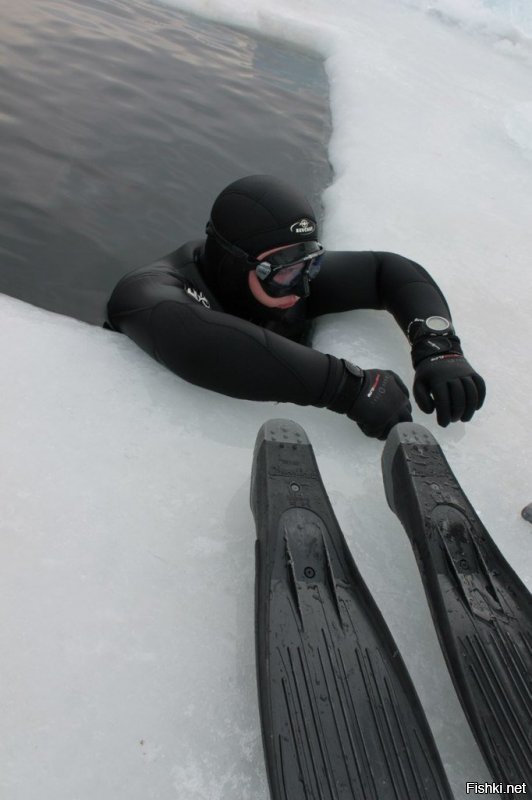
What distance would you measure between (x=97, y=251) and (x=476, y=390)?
6.32 feet

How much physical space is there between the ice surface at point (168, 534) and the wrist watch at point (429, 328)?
0.17m

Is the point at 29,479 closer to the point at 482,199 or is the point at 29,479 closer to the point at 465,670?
the point at 465,670

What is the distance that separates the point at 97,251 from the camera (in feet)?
10.7

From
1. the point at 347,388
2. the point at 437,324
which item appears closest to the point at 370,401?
the point at 347,388

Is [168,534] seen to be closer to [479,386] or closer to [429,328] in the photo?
[479,386]

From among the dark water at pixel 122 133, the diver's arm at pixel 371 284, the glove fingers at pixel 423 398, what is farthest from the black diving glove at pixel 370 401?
the dark water at pixel 122 133

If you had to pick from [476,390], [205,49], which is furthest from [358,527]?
[205,49]

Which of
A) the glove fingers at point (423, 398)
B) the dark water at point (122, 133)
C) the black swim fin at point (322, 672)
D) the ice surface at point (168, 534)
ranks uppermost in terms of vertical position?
the glove fingers at point (423, 398)

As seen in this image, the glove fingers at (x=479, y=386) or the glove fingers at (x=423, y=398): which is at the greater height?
the glove fingers at (x=479, y=386)

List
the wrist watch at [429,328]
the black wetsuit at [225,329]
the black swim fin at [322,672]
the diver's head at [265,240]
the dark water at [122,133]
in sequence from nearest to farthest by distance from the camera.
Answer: the black swim fin at [322,672] → the black wetsuit at [225,329] → the diver's head at [265,240] → the wrist watch at [429,328] → the dark water at [122,133]

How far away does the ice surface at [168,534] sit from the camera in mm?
1324

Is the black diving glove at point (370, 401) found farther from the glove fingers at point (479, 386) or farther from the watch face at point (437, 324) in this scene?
the watch face at point (437, 324)

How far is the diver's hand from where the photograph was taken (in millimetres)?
2234

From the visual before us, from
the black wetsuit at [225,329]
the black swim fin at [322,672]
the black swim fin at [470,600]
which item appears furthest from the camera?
the black wetsuit at [225,329]
